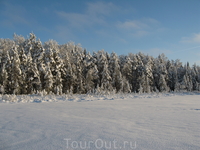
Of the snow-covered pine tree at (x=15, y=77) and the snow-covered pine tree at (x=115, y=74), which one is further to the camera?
the snow-covered pine tree at (x=115, y=74)

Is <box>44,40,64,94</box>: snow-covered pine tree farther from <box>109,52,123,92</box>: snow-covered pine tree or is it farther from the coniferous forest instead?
<box>109,52,123,92</box>: snow-covered pine tree

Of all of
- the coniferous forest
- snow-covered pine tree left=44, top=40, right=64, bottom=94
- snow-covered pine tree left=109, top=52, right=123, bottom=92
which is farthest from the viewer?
snow-covered pine tree left=109, top=52, right=123, bottom=92

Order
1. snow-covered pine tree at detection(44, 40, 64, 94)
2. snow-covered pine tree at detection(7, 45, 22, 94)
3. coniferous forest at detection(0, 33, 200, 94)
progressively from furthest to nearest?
snow-covered pine tree at detection(44, 40, 64, 94), coniferous forest at detection(0, 33, 200, 94), snow-covered pine tree at detection(7, 45, 22, 94)

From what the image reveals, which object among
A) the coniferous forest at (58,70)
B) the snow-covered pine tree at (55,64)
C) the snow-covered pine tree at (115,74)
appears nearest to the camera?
the coniferous forest at (58,70)

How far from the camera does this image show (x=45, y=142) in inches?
104

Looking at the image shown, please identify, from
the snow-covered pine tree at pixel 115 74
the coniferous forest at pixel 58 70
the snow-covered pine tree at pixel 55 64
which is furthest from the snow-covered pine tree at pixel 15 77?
the snow-covered pine tree at pixel 115 74

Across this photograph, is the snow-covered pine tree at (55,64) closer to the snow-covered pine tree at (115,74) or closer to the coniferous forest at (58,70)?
the coniferous forest at (58,70)

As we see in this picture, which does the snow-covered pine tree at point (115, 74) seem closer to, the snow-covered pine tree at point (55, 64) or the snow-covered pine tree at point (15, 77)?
the snow-covered pine tree at point (55, 64)

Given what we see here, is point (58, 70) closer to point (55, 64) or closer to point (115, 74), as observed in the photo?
point (55, 64)

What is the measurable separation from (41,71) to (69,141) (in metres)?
25.7

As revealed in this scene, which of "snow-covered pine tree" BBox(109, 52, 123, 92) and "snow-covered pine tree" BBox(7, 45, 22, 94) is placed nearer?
"snow-covered pine tree" BBox(7, 45, 22, 94)

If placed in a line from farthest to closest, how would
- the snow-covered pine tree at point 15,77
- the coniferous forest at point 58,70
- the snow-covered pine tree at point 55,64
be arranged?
the snow-covered pine tree at point 55,64 < the coniferous forest at point 58,70 < the snow-covered pine tree at point 15,77

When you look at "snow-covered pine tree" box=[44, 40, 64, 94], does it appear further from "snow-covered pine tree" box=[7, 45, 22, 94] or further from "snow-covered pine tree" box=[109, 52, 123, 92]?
"snow-covered pine tree" box=[109, 52, 123, 92]

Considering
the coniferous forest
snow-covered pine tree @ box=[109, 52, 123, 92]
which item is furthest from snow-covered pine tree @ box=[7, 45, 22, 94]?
snow-covered pine tree @ box=[109, 52, 123, 92]
